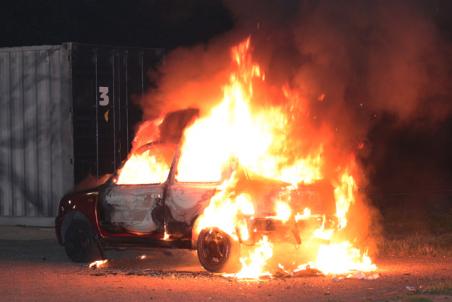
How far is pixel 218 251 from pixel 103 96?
7.37m

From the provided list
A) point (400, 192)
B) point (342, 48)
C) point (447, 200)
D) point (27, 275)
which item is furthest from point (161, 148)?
point (400, 192)

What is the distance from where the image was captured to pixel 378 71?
2250cm

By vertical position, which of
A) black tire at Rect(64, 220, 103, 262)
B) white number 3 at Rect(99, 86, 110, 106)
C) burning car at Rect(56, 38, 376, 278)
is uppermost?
white number 3 at Rect(99, 86, 110, 106)

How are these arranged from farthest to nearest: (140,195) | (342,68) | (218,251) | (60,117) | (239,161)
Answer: (342,68) < (60,117) < (140,195) < (239,161) < (218,251)

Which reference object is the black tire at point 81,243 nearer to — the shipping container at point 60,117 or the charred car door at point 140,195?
the charred car door at point 140,195

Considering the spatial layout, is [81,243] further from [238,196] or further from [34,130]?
[34,130]

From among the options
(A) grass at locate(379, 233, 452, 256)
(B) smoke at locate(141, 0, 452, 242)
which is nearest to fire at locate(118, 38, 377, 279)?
(B) smoke at locate(141, 0, 452, 242)

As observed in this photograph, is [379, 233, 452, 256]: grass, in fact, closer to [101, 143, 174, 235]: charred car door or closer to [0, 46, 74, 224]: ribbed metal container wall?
[101, 143, 174, 235]: charred car door

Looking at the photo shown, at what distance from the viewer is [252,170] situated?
45.0ft

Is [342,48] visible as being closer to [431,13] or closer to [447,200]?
[431,13]

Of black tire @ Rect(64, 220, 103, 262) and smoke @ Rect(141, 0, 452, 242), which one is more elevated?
smoke @ Rect(141, 0, 452, 242)

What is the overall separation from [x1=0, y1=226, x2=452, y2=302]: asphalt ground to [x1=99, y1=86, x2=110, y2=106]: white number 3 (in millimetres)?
4784

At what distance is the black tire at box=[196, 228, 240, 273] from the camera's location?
43.7ft

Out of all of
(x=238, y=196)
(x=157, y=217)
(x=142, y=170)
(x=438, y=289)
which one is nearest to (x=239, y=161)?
(x=238, y=196)
